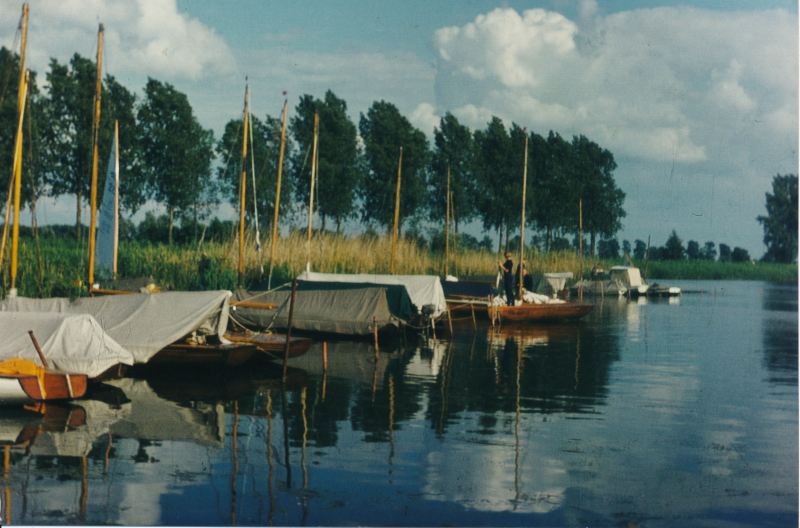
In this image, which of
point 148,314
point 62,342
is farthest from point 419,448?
point 148,314

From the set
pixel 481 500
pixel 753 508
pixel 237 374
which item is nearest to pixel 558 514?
pixel 481 500

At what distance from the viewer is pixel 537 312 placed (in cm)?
3153

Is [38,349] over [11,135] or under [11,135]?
under

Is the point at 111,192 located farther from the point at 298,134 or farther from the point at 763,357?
the point at 298,134

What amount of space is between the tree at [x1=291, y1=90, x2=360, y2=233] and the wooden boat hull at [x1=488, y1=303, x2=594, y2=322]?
67.8 ft

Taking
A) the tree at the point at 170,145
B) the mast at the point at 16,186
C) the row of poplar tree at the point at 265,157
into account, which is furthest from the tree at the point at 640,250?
the mast at the point at 16,186

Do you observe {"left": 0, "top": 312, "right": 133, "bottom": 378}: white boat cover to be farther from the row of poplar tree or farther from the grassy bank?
the row of poplar tree

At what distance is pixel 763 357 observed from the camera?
23453 mm

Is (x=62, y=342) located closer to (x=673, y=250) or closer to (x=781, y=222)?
(x=781, y=222)

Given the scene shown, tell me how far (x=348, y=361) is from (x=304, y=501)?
1175 cm

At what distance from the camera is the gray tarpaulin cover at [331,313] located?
2375 centimetres

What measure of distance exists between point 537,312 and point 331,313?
1080cm

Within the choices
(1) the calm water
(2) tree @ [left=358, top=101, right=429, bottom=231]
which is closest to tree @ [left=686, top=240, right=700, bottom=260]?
(2) tree @ [left=358, top=101, right=429, bottom=231]

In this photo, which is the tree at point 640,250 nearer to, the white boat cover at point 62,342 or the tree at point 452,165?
the tree at point 452,165
